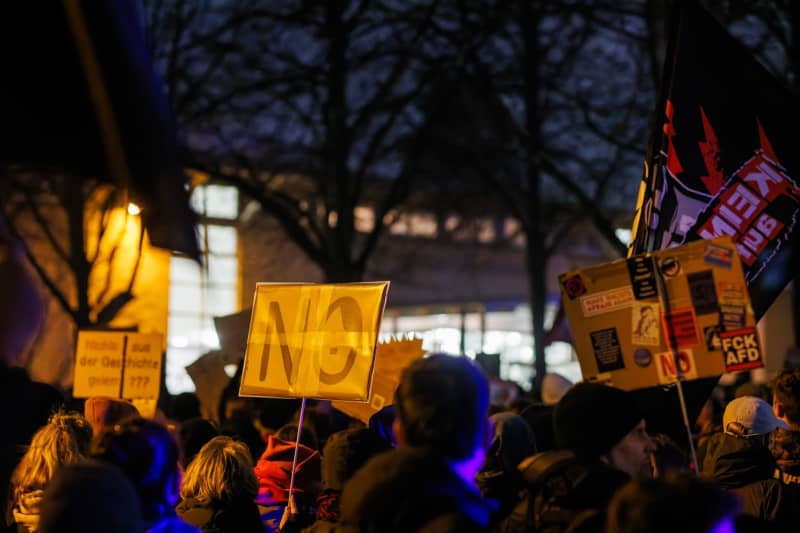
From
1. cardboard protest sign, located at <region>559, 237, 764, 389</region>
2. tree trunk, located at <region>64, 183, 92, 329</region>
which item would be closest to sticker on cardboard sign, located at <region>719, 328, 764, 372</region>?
cardboard protest sign, located at <region>559, 237, 764, 389</region>

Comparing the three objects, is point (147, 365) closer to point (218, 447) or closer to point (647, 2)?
point (218, 447)

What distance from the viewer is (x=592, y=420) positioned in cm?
382

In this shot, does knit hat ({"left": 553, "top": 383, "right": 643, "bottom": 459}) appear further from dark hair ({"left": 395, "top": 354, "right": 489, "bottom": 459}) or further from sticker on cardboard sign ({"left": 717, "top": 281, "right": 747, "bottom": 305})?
sticker on cardboard sign ({"left": 717, "top": 281, "right": 747, "bottom": 305})

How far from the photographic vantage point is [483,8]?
1977cm

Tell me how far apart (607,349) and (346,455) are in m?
1.59

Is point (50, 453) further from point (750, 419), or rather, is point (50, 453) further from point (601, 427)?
point (750, 419)

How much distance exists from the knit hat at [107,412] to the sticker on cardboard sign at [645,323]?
2834 millimetres

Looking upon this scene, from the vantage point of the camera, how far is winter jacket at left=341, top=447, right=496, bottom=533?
3227mm

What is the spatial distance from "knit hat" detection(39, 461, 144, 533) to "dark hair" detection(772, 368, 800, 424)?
3.58m

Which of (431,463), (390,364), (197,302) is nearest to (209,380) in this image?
(390,364)

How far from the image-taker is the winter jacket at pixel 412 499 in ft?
10.6

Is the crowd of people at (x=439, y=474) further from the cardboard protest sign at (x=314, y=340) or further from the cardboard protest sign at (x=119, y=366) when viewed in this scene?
the cardboard protest sign at (x=119, y=366)

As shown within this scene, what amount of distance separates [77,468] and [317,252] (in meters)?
16.5

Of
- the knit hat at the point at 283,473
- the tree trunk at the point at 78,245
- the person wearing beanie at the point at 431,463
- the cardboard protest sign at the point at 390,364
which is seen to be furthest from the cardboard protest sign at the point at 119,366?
the tree trunk at the point at 78,245
